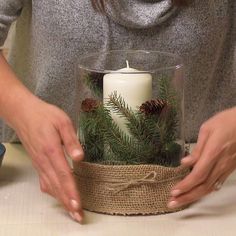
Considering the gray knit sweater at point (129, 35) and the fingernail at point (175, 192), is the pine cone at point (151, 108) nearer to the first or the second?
the fingernail at point (175, 192)

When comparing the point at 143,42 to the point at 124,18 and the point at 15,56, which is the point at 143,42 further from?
the point at 15,56

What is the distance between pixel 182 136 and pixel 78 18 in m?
0.30

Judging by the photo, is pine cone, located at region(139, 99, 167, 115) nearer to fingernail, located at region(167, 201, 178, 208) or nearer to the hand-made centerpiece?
→ the hand-made centerpiece

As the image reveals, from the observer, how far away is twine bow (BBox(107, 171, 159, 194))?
0.84 m

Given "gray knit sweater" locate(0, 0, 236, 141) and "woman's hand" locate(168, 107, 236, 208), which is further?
"gray knit sweater" locate(0, 0, 236, 141)

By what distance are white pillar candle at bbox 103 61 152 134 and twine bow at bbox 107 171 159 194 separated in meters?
0.06

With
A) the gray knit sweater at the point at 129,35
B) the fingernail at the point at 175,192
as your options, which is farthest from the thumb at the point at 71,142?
the gray knit sweater at the point at 129,35

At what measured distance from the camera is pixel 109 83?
33.9 inches

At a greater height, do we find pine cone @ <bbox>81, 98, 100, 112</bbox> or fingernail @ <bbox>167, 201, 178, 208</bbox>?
pine cone @ <bbox>81, 98, 100, 112</bbox>

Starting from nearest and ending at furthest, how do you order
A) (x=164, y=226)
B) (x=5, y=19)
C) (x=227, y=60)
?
(x=164, y=226) < (x=5, y=19) < (x=227, y=60)

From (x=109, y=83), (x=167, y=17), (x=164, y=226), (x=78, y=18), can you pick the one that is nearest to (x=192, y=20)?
(x=167, y=17)

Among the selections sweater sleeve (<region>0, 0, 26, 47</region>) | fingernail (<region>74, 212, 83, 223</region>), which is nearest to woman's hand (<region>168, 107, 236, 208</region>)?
fingernail (<region>74, 212, 83, 223</region>)

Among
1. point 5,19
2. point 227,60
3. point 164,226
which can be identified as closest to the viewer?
point 164,226

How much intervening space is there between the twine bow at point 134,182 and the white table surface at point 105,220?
40 millimetres
